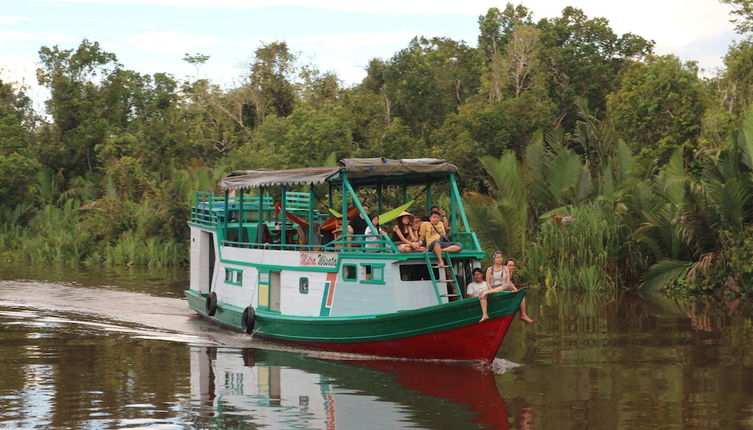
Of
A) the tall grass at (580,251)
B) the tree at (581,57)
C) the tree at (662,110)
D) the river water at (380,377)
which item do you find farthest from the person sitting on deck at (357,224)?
the tree at (581,57)

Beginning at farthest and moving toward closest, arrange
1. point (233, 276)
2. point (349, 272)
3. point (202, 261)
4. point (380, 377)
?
1. point (202, 261)
2. point (233, 276)
3. point (349, 272)
4. point (380, 377)

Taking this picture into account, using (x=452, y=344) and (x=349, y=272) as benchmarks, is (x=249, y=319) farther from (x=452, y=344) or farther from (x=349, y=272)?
(x=452, y=344)

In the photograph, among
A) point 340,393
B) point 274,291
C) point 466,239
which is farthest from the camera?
point 274,291

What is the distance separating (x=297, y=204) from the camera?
79.8 feet

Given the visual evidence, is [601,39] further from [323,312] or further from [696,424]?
[696,424]

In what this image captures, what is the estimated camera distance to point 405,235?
18469 millimetres

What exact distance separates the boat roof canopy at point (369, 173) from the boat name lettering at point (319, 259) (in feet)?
4.42

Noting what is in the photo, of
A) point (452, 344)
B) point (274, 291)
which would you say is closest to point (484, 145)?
point (274, 291)

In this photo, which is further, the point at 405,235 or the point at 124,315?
the point at 124,315

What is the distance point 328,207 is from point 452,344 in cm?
451

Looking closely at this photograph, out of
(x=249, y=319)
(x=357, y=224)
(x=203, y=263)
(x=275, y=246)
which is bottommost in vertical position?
(x=249, y=319)

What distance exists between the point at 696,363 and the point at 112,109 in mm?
39637

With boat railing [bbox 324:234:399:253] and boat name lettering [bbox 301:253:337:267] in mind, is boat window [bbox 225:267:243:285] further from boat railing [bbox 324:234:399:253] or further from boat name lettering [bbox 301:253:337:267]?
boat railing [bbox 324:234:399:253]

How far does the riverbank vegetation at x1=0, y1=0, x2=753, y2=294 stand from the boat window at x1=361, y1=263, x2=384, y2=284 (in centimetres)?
1166
